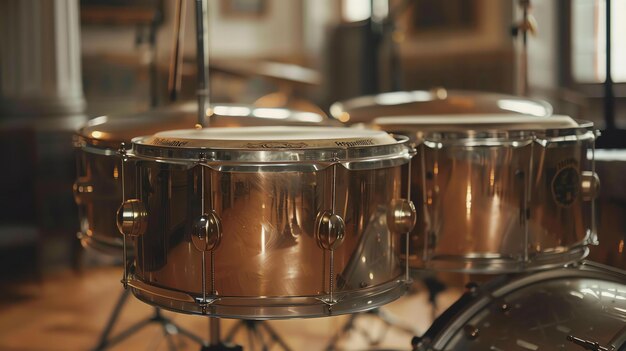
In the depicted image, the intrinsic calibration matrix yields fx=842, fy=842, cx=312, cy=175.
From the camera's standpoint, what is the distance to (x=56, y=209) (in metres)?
5.17

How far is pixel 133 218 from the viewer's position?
1.68 meters

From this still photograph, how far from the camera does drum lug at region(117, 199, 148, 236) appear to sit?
1684 millimetres

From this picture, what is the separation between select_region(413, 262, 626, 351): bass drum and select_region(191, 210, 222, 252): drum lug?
0.61m

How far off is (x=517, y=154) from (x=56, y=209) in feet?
12.6

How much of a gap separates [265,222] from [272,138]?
0.19 m

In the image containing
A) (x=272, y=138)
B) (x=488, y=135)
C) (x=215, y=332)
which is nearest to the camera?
(x=272, y=138)

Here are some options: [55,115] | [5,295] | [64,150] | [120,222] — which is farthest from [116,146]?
[55,115]

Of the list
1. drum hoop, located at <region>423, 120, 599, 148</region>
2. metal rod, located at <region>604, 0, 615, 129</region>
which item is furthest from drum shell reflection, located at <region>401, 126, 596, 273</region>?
metal rod, located at <region>604, 0, 615, 129</region>

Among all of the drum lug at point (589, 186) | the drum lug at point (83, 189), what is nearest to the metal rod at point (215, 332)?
the drum lug at point (83, 189)

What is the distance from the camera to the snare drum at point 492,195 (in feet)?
6.35

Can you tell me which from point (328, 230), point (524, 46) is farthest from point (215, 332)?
point (524, 46)

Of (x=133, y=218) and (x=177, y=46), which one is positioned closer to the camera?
(x=133, y=218)

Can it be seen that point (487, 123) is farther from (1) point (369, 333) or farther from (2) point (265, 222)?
(1) point (369, 333)

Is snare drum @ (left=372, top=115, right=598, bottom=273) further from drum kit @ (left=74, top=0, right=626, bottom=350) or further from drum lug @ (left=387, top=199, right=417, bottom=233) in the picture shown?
drum lug @ (left=387, top=199, right=417, bottom=233)
